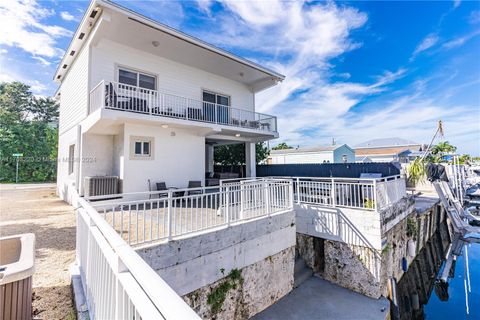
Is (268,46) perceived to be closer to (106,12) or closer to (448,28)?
(106,12)

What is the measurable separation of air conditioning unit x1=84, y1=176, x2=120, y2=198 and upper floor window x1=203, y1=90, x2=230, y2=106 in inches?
241

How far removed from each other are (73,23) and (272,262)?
40.5 feet

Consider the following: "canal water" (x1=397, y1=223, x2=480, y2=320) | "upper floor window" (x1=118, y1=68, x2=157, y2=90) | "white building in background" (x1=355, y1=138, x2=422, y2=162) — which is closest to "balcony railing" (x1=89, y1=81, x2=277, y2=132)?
"upper floor window" (x1=118, y1=68, x2=157, y2=90)

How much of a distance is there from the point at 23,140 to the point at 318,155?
31.2 meters

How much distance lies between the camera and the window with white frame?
344 inches

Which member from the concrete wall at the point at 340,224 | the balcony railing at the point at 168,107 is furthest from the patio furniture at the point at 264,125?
the concrete wall at the point at 340,224

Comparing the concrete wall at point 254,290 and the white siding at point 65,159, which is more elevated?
the white siding at point 65,159

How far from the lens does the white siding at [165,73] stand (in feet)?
28.5

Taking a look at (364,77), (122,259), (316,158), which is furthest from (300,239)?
(316,158)

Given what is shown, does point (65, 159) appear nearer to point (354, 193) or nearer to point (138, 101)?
point (138, 101)

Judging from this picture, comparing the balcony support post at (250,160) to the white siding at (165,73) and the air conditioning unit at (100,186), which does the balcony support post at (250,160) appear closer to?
the white siding at (165,73)

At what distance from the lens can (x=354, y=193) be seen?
24.3ft

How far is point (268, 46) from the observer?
498 inches

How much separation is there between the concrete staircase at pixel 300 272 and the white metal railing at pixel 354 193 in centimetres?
214
